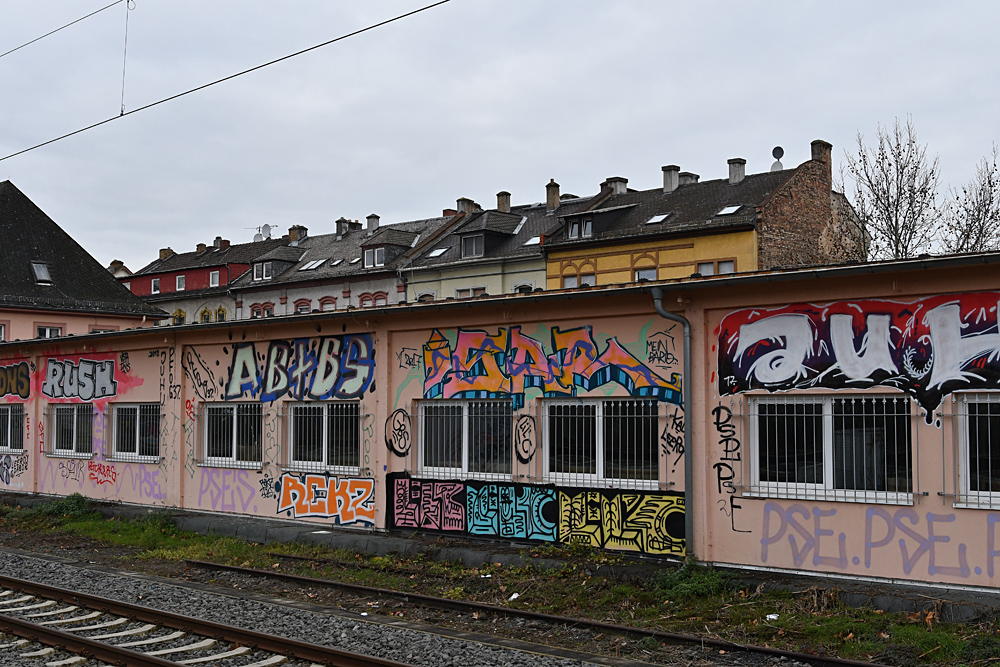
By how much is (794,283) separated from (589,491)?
367 cm

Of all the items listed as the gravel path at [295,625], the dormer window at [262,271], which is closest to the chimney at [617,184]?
the dormer window at [262,271]

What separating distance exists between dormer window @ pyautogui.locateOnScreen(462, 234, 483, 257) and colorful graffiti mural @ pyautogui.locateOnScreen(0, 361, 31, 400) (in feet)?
74.4

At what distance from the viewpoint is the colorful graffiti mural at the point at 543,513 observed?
36.9 ft

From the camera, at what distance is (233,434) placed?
16234 millimetres

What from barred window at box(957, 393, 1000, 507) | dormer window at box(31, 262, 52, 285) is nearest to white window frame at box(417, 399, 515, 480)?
barred window at box(957, 393, 1000, 507)

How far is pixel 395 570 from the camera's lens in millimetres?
11930

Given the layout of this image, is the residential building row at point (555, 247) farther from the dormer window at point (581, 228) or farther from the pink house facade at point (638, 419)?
the pink house facade at point (638, 419)

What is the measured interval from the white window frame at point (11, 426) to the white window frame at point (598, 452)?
13.9 m

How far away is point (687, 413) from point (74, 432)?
13.9 meters

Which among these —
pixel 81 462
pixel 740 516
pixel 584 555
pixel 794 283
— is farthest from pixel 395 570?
pixel 81 462

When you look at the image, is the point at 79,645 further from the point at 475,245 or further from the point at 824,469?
the point at 475,245

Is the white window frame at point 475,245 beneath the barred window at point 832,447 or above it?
above

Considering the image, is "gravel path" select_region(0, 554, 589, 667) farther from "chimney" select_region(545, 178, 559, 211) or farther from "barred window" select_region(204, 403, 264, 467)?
"chimney" select_region(545, 178, 559, 211)

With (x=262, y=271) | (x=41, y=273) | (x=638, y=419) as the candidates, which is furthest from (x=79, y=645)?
(x=262, y=271)
